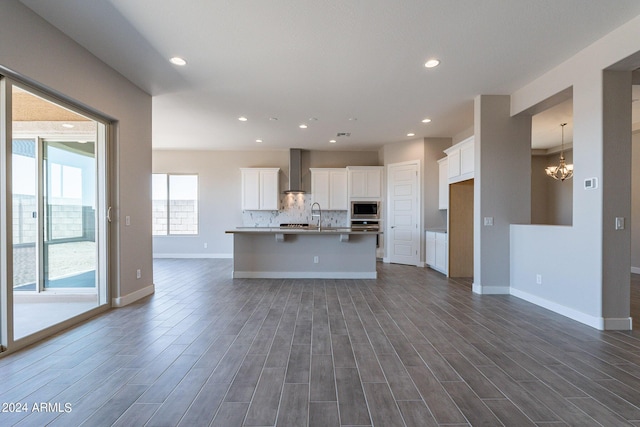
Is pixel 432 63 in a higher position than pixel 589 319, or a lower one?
higher

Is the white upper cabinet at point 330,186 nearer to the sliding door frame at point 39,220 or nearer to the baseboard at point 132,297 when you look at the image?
the baseboard at point 132,297

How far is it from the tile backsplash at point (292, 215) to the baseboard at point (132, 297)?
3.89 meters

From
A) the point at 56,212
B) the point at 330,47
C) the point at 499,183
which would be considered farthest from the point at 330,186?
the point at 56,212

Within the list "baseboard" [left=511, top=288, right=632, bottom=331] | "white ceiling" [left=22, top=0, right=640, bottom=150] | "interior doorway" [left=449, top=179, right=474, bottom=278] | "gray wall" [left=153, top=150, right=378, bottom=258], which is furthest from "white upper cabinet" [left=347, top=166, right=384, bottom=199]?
"baseboard" [left=511, top=288, right=632, bottom=331]

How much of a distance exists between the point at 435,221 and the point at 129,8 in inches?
250

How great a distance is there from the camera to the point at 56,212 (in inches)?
132

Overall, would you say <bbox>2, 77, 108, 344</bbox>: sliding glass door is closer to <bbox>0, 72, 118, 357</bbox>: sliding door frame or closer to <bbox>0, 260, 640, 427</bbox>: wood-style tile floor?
<bbox>0, 72, 118, 357</bbox>: sliding door frame

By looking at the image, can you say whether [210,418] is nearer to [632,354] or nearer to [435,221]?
[632,354]

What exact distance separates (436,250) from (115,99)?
6.05 metres

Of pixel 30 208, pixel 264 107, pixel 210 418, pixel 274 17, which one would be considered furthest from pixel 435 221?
pixel 30 208

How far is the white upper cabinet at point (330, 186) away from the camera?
25.6 feet

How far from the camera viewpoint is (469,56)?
3.21 meters

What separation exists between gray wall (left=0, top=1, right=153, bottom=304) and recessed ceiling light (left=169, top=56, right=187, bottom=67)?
844mm

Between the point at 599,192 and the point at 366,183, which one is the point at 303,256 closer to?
the point at 366,183
